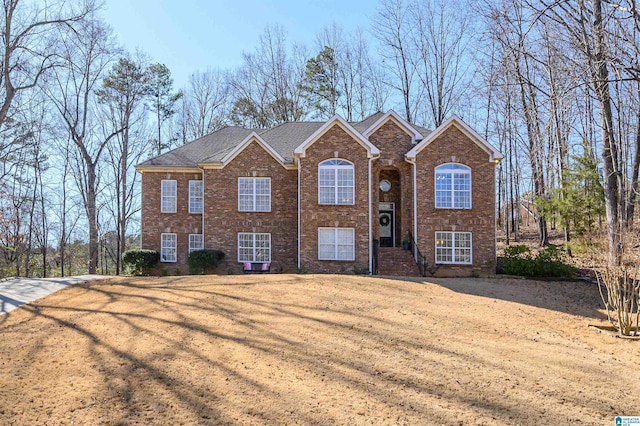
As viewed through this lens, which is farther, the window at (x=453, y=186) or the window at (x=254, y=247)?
the window at (x=254, y=247)

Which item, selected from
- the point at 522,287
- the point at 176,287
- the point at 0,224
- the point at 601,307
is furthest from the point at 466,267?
the point at 0,224

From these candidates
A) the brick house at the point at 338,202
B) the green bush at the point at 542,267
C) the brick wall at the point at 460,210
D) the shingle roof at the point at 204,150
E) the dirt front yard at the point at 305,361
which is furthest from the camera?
the shingle roof at the point at 204,150

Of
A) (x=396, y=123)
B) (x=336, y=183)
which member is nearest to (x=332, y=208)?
(x=336, y=183)

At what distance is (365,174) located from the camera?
733 inches

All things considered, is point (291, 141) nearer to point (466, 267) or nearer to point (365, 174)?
point (365, 174)

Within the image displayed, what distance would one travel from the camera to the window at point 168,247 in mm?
21656

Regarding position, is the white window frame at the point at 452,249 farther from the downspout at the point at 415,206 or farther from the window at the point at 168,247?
the window at the point at 168,247

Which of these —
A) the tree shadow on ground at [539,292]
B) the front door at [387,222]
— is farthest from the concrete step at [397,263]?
the tree shadow on ground at [539,292]

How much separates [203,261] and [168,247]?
12.5 feet

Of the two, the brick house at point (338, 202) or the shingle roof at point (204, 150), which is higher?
the shingle roof at point (204, 150)

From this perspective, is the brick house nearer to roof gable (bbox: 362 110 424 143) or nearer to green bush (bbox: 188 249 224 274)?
roof gable (bbox: 362 110 424 143)

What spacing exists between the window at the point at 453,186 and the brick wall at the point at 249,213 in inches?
272

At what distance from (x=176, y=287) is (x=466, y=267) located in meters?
→ 12.2

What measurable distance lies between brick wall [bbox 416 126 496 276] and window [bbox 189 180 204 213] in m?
11.0
